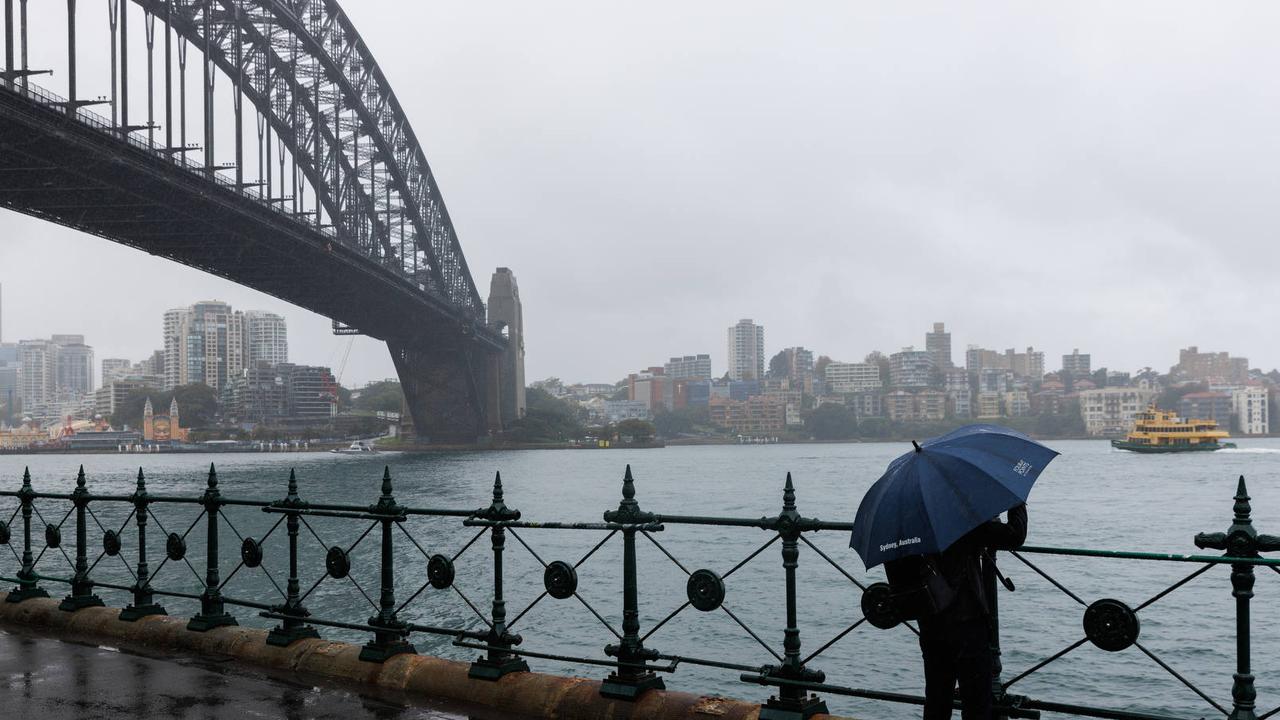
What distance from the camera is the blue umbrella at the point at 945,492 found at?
337 cm

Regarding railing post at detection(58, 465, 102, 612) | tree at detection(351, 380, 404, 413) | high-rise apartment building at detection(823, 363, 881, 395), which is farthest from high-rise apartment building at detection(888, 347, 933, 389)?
railing post at detection(58, 465, 102, 612)

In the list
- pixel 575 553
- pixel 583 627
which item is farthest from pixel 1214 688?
pixel 575 553

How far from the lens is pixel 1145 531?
107 feet

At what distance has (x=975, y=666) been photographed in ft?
12.0

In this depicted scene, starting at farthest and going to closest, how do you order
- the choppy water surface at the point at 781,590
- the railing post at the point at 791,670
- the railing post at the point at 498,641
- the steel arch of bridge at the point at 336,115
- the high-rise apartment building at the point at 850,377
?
the high-rise apartment building at the point at 850,377 → the steel arch of bridge at the point at 336,115 → the choppy water surface at the point at 781,590 → the railing post at the point at 498,641 → the railing post at the point at 791,670

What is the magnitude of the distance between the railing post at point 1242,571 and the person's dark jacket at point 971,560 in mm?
694

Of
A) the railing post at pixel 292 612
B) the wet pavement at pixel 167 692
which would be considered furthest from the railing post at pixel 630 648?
the railing post at pixel 292 612

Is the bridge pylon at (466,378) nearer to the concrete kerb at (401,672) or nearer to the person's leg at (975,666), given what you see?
the concrete kerb at (401,672)

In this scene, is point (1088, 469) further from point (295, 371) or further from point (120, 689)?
point (295, 371)

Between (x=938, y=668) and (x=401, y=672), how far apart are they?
120 inches

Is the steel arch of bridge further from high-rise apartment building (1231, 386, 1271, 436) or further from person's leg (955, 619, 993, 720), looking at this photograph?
high-rise apartment building (1231, 386, 1271, 436)

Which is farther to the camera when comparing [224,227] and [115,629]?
[224,227]

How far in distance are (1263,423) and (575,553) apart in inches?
5776

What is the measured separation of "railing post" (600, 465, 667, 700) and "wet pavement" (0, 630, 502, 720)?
24.3 inches
